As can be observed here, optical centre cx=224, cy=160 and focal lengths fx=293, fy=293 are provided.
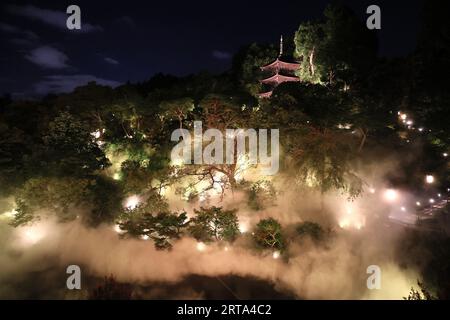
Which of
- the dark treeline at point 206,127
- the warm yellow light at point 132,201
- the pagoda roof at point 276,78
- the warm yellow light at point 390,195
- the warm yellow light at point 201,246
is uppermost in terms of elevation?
the pagoda roof at point 276,78

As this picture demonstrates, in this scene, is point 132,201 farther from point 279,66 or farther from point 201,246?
point 279,66

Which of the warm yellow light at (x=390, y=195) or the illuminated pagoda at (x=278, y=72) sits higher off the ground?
the illuminated pagoda at (x=278, y=72)

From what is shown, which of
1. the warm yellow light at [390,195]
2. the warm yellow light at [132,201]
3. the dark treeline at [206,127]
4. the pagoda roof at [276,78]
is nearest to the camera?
the dark treeline at [206,127]

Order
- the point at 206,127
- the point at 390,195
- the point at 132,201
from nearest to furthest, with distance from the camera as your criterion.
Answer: the point at 132,201, the point at 206,127, the point at 390,195

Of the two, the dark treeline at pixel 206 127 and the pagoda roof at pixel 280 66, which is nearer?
the dark treeline at pixel 206 127

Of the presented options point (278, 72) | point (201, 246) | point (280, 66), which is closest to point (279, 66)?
point (280, 66)

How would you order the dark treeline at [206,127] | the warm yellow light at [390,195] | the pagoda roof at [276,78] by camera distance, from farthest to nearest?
the pagoda roof at [276,78]
the warm yellow light at [390,195]
the dark treeline at [206,127]

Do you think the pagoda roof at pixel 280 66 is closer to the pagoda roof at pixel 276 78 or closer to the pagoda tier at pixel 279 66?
the pagoda tier at pixel 279 66

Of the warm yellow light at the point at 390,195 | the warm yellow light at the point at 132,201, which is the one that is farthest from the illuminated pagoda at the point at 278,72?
the warm yellow light at the point at 132,201
